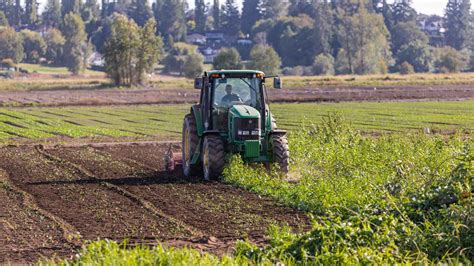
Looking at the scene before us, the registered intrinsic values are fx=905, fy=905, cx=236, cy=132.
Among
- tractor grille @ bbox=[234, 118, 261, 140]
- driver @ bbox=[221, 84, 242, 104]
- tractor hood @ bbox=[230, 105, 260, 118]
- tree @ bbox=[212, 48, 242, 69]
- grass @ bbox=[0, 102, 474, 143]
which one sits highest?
driver @ bbox=[221, 84, 242, 104]

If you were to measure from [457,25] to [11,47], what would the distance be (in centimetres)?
8488

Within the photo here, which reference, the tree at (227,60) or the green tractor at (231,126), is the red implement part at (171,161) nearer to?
the green tractor at (231,126)

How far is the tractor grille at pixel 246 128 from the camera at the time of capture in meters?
18.4

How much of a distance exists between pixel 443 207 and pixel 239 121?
7.65m

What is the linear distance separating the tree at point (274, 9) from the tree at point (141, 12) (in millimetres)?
23039

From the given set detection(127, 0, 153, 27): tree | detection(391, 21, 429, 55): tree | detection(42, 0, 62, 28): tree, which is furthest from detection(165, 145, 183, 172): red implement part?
detection(42, 0, 62, 28): tree

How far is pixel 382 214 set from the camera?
11117 millimetres

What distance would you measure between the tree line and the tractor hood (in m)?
61.4

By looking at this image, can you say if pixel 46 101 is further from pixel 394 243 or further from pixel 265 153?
pixel 394 243

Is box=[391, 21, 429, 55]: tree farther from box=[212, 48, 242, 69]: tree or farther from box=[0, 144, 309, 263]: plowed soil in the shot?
box=[0, 144, 309, 263]: plowed soil

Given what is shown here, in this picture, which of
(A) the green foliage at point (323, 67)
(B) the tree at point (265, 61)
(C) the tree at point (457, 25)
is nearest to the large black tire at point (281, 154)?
(B) the tree at point (265, 61)

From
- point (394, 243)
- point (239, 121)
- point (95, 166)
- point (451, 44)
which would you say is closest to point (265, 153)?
point (239, 121)

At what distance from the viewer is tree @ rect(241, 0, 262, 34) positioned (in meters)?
178

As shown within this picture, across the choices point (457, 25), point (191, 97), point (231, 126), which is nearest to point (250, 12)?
point (457, 25)
